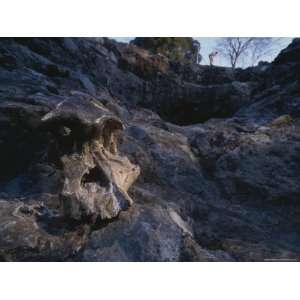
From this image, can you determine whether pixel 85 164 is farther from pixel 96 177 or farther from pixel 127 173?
pixel 127 173

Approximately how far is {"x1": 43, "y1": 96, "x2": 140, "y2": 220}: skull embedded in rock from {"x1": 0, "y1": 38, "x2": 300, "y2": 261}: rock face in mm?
17

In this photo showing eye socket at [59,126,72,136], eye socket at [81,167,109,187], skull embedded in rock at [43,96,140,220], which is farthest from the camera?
eye socket at [81,167,109,187]

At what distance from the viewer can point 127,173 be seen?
557 cm

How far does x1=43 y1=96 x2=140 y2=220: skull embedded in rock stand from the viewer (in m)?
4.30

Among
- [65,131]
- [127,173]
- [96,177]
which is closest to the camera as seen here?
[65,131]

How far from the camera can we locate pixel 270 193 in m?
6.74

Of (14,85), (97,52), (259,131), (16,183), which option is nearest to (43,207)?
(16,183)

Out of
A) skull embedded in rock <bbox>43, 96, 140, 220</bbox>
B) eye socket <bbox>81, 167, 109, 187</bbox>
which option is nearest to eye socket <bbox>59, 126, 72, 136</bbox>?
skull embedded in rock <bbox>43, 96, 140, 220</bbox>

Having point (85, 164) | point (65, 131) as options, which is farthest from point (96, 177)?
point (65, 131)

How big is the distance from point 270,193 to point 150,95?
10049 mm

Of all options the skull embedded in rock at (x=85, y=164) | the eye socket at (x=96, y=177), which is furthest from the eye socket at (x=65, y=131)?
the eye socket at (x=96, y=177)

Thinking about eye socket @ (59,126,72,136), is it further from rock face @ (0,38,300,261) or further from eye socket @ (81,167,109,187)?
eye socket @ (81,167,109,187)

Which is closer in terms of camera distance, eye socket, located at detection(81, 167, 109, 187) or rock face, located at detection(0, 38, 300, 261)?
rock face, located at detection(0, 38, 300, 261)

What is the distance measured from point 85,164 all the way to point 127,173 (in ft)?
3.91
